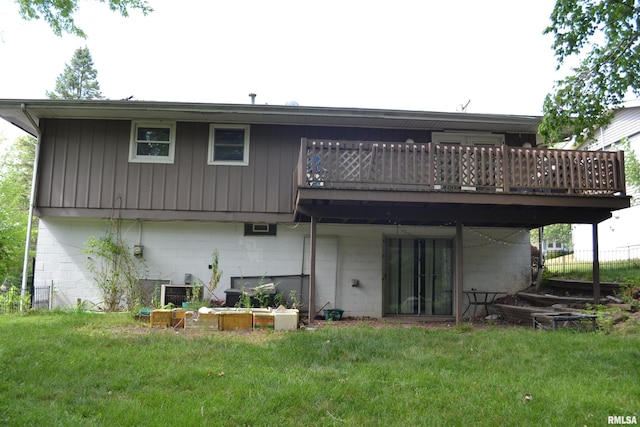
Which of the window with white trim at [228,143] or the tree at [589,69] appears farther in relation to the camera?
the window with white trim at [228,143]

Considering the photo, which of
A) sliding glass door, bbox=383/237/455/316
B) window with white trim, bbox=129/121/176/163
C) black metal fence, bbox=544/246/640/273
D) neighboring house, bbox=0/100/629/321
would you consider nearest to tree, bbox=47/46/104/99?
neighboring house, bbox=0/100/629/321

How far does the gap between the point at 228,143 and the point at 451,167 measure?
5.35m

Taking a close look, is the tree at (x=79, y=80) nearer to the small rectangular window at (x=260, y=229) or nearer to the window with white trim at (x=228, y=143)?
the window with white trim at (x=228, y=143)

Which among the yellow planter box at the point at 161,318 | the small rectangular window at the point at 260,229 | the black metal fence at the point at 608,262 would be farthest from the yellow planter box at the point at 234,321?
the black metal fence at the point at 608,262

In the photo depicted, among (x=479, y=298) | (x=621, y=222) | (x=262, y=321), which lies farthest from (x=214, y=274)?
(x=621, y=222)

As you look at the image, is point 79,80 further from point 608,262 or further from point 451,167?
point 608,262

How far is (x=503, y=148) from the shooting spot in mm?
9117

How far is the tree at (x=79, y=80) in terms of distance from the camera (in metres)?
36.3

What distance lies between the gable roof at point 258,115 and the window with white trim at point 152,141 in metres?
0.23

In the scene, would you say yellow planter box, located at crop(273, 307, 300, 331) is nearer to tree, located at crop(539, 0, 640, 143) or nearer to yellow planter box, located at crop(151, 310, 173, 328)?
yellow planter box, located at crop(151, 310, 173, 328)

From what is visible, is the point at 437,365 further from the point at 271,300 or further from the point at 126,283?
the point at 126,283

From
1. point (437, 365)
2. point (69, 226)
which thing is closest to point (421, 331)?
point (437, 365)

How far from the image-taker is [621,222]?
17.5 metres

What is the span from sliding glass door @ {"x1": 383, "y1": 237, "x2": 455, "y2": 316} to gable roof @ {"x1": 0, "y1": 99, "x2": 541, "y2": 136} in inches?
114
